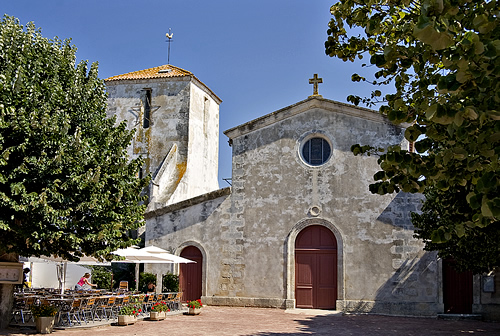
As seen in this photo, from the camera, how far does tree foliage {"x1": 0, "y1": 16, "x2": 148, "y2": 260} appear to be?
10.3 m

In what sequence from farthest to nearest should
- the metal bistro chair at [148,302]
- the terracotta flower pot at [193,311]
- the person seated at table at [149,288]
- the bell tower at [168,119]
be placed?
the bell tower at [168,119] → the person seated at table at [149,288] → the terracotta flower pot at [193,311] → the metal bistro chair at [148,302]

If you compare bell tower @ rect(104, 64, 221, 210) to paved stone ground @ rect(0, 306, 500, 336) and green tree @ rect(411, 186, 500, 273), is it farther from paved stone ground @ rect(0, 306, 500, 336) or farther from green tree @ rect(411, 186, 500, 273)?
green tree @ rect(411, 186, 500, 273)

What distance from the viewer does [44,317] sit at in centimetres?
1213

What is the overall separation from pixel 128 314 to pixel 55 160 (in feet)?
19.5

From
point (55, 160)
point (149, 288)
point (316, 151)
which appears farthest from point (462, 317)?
point (55, 160)

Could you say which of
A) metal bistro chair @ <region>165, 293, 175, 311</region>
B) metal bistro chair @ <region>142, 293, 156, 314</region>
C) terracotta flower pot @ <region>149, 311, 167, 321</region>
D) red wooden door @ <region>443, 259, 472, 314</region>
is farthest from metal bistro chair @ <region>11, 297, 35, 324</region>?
red wooden door @ <region>443, 259, 472, 314</region>

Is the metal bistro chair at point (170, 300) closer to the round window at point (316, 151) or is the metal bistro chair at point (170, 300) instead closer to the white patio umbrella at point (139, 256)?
the white patio umbrella at point (139, 256)

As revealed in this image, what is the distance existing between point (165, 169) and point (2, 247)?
15589mm

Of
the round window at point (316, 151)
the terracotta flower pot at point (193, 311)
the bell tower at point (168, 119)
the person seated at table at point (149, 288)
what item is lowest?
the terracotta flower pot at point (193, 311)

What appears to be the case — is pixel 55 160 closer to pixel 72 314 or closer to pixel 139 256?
pixel 72 314

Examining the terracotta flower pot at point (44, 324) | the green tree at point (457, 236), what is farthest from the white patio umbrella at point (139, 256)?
the green tree at point (457, 236)

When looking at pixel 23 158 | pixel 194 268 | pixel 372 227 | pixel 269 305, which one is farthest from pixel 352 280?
pixel 23 158

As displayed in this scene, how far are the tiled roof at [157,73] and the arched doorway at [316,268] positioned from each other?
41.9ft

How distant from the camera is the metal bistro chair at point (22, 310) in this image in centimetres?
1358
